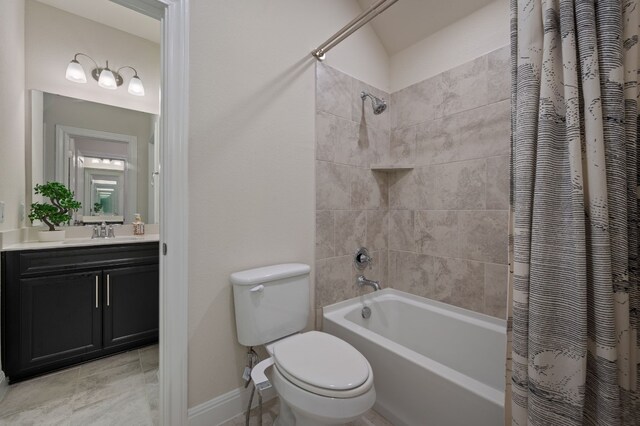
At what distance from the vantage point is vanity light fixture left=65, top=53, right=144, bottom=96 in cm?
212

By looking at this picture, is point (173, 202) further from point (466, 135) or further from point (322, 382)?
point (466, 135)

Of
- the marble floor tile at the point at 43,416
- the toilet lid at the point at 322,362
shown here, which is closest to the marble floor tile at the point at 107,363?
the marble floor tile at the point at 43,416

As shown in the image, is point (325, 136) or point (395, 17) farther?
point (395, 17)

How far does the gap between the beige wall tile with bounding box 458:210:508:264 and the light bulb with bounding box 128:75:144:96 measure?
2.86 meters

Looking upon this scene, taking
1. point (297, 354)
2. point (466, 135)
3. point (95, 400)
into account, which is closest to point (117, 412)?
point (95, 400)

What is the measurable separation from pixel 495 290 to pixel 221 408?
1.64 m

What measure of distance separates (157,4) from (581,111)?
5.36 ft

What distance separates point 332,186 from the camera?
1804 millimetres

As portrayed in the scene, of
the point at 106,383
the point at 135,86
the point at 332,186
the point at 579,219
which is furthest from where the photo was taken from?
the point at 135,86

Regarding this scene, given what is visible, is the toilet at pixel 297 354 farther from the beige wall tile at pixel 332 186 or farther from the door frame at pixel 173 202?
the beige wall tile at pixel 332 186

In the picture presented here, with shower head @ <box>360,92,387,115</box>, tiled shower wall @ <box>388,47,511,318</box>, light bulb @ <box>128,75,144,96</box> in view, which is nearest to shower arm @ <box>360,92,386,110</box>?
shower head @ <box>360,92,387,115</box>

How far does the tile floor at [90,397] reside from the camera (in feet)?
4.58

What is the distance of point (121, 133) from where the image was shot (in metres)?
2.40

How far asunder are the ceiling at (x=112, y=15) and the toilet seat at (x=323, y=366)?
2.80 meters
